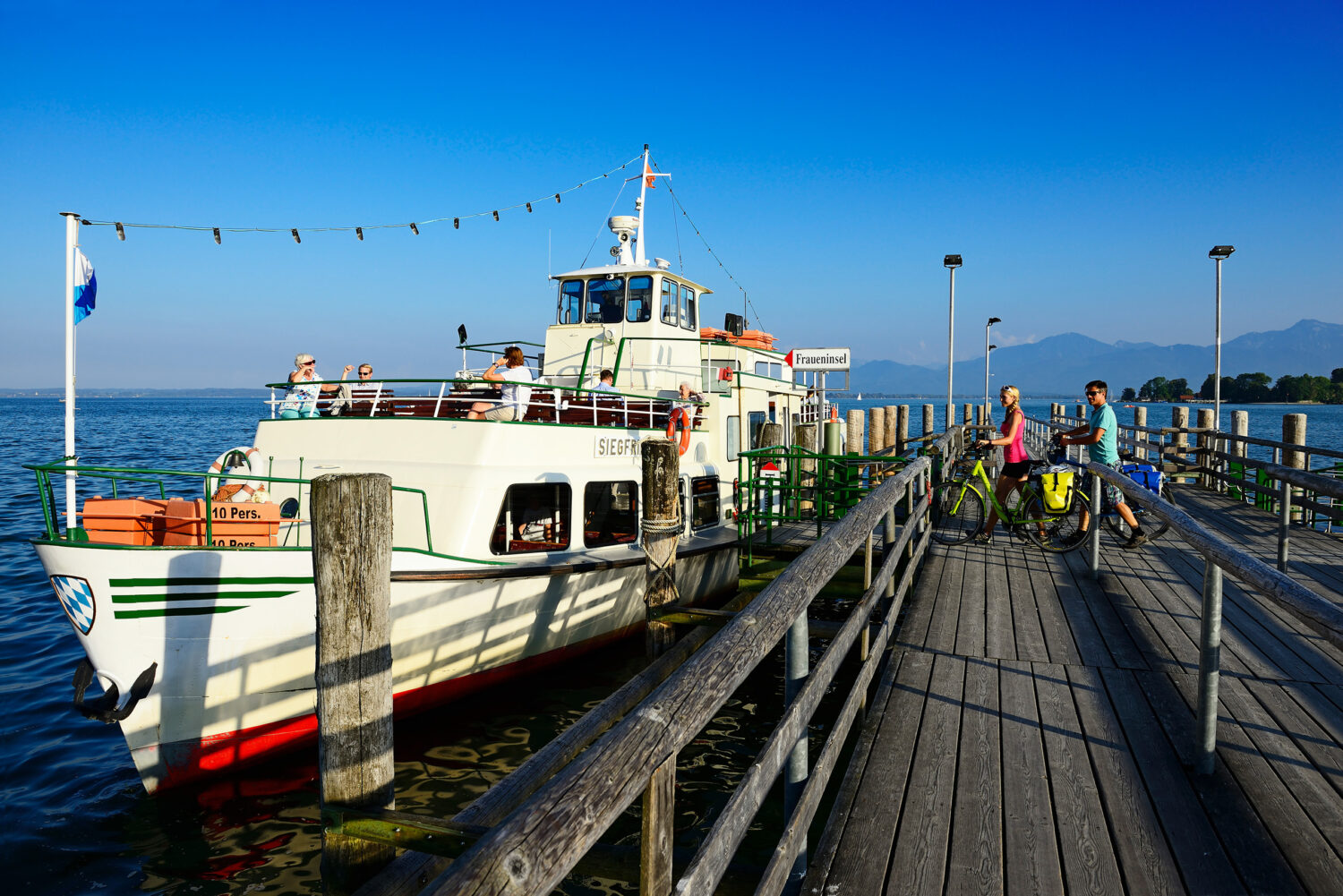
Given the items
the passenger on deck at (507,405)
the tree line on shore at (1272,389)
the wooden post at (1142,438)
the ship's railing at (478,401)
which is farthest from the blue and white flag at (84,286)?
the tree line on shore at (1272,389)

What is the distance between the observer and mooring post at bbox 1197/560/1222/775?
3.49 metres

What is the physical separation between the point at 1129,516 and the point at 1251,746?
5.25 m

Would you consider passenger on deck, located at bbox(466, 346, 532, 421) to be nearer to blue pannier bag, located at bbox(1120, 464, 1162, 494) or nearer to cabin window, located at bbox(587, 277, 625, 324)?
cabin window, located at bbox(587, 277, 625, 324)

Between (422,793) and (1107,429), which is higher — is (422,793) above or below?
below

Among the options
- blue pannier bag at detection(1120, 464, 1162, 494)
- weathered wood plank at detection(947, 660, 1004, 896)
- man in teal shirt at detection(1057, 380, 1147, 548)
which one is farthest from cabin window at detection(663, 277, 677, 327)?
weathered wood plank at detection(947, 660, 1004, 896)

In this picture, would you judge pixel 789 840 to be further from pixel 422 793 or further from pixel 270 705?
pixel 270 705

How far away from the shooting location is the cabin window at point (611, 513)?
34.6 ft

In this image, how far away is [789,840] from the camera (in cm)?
248

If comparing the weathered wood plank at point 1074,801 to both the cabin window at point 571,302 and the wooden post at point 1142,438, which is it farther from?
the wooden post at point 1142,438

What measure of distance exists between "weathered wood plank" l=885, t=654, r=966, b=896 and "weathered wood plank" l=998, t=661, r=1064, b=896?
22cm

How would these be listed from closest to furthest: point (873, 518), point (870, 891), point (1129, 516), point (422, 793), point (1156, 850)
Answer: point (870, 891) < point (1156, 850) < point (873, 518) < point (422, 793) < point (1129, 516)

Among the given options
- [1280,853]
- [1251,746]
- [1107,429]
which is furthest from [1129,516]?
[1280,853]

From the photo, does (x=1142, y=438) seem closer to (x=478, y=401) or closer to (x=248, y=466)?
(x=478, y=401)

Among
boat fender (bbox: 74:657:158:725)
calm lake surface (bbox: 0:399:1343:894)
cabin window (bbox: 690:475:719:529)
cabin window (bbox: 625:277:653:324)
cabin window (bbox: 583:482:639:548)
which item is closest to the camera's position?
calm lake surface (bbox: 0:399:1343:894)
